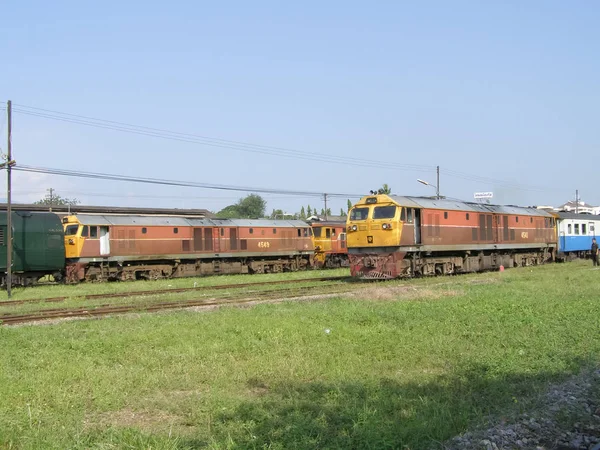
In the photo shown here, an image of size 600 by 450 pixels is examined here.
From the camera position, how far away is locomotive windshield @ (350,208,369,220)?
2494 cm

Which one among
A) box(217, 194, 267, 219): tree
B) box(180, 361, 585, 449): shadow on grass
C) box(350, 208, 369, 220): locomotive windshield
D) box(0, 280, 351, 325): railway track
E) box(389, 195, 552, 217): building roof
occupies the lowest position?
box(180, 361, 585, 449): shadow on grass

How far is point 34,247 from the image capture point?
90.7 feet

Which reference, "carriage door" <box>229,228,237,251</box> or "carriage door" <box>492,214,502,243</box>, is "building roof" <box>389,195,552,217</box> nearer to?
"carriage door" <box>492,214,502,243</box>

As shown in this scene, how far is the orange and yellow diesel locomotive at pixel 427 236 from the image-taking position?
24031 mm

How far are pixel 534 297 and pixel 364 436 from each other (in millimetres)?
12226

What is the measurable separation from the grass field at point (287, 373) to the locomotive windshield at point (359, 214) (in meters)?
10.4

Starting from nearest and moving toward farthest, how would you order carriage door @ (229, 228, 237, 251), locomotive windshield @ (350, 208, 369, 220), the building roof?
locomotive windshield @ (350, 208, 369, 220) < the building roof < carriage door @ (229, 228, 237, 251)

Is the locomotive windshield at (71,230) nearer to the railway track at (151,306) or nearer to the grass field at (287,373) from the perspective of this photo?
the railway track at (151,306)

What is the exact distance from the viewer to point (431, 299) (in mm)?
16297

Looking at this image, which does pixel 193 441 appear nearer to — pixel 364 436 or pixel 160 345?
pixel 364 436

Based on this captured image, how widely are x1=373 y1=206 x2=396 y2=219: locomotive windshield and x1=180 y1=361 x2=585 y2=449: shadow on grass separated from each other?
51.4 ft

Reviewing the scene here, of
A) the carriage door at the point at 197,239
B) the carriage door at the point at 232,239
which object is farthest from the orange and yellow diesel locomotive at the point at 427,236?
the carriage door at the point at 232,239

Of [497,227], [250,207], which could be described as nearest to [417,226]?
[497,227]

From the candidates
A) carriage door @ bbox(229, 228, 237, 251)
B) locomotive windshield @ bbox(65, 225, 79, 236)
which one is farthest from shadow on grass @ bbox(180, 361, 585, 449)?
carriage door @ bbox(229, 228, 237, 251)
